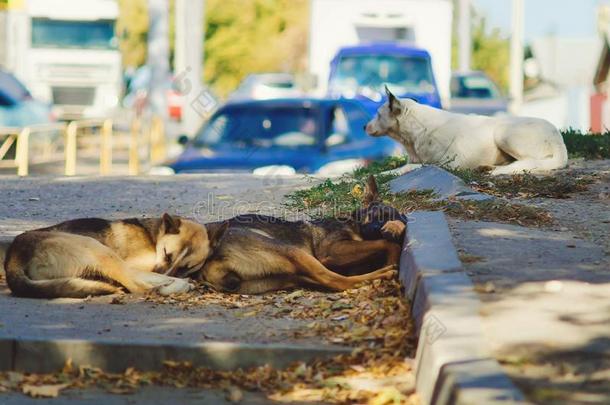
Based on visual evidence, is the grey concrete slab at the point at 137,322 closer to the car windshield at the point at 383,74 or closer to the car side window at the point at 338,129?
the car side window at the point at 338,129

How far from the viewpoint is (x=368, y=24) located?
29.3m

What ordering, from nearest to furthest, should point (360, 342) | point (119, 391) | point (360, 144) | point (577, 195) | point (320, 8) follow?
point (119, 391) → point (360, 342) → point (577, 195) → point (360, 144) → point (320, 8)

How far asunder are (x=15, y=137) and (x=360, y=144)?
6.07 metres

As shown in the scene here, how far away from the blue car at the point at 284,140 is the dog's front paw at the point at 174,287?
26.3 feet

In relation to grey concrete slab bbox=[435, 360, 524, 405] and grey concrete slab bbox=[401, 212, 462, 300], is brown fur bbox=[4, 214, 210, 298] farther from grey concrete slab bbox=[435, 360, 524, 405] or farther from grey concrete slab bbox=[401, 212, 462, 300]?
grey concrete slab bbox=[435, 360, 524, 405]

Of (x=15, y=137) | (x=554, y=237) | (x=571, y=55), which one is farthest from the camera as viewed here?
(x=571, y=55)

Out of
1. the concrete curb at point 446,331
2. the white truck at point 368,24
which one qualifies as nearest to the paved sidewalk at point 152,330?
the concrete curb at point 446,331

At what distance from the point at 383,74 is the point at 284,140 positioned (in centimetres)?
839

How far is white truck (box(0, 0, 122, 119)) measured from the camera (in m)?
38.9

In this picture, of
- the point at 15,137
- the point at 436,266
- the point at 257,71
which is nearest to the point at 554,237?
the point at 436,266

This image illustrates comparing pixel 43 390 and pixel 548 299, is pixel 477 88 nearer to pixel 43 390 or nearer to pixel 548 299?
pixel 548 299

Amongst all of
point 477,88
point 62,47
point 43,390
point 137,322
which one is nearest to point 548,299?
point 137,322

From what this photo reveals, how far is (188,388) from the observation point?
6285 millimetres

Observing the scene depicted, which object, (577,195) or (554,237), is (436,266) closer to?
(554,237)
